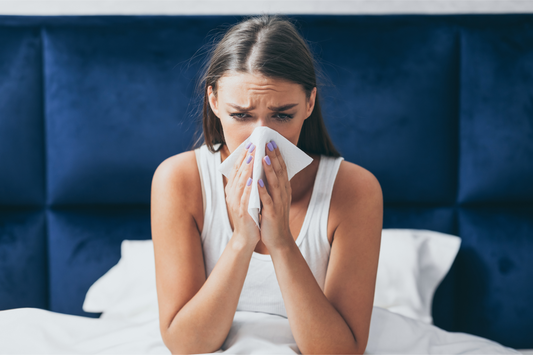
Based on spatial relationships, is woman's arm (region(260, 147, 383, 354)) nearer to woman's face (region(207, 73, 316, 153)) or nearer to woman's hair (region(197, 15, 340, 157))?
woman's face (region(207, 73, 316, 153))

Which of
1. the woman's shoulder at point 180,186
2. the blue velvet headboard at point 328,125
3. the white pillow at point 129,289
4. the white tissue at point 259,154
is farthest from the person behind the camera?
the blue velvet headboard at point 328,125

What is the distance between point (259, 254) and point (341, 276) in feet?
0.67

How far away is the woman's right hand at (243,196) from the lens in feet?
2.61

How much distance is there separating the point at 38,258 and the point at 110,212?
12.1 inches

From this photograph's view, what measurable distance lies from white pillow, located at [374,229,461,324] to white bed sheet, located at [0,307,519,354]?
0.47 feet

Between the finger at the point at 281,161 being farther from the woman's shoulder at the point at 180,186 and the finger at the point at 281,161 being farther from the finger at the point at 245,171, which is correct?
the woman's shoulder at the point at 180,186

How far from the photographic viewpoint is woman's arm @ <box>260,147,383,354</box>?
80 centimetres

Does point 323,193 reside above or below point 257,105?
below

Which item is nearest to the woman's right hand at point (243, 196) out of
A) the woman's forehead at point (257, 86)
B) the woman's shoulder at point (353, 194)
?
the woman's forehead at point (257, 86)

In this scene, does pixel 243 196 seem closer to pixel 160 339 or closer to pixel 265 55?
pixel 265 55

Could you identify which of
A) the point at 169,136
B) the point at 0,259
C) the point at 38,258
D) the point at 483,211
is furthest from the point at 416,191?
the point at 0,259

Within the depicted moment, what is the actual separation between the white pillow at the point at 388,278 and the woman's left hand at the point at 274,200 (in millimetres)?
499

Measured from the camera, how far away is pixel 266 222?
31.9 inches

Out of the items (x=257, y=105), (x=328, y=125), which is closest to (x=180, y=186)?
(x=257, y=105)
